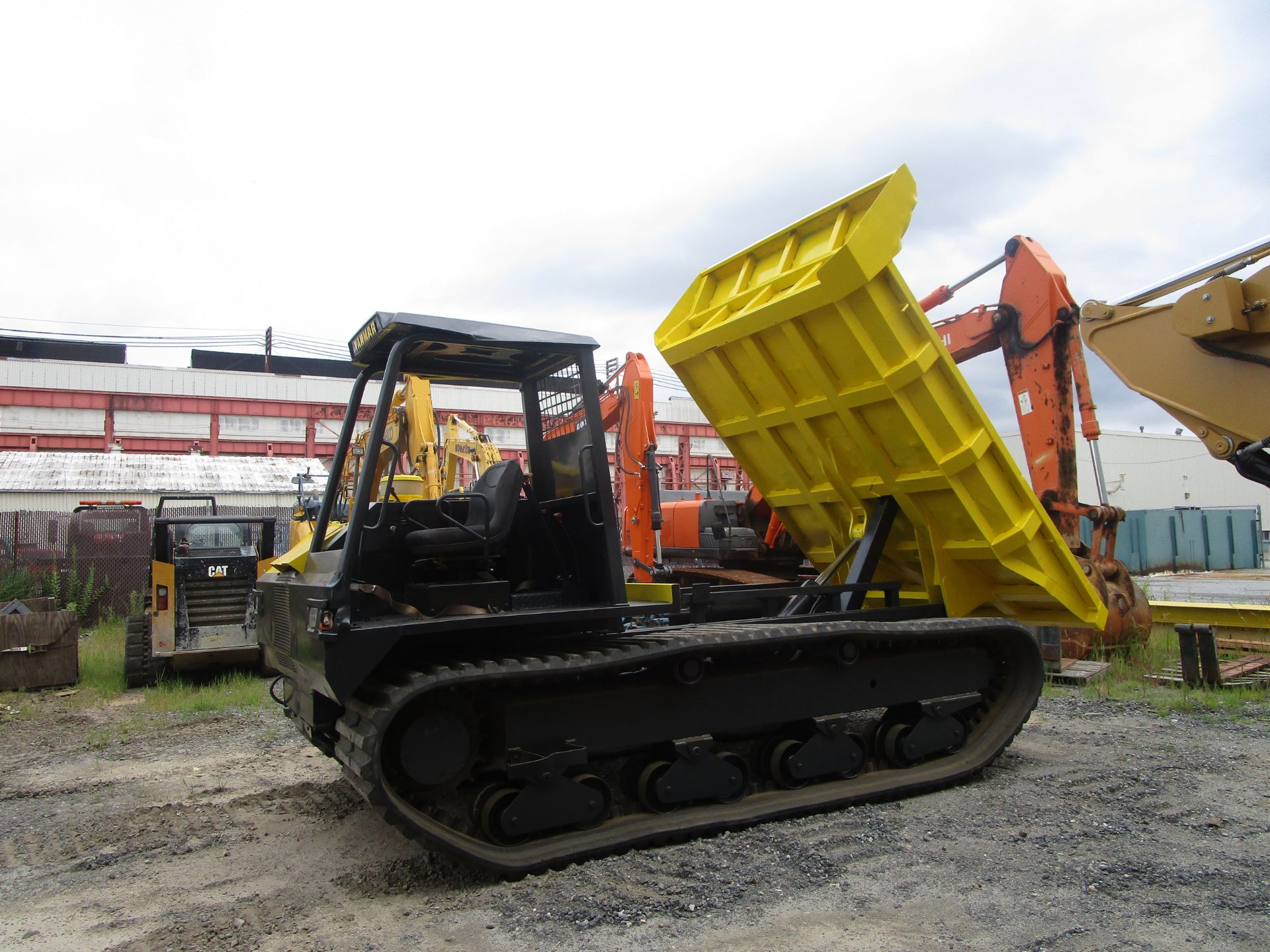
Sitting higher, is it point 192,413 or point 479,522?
point 192,413

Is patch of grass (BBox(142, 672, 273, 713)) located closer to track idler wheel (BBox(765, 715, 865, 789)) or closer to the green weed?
track idler wheel (BBox(765, 715, 865, 789))

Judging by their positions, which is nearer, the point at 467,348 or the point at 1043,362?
the point at 467,348

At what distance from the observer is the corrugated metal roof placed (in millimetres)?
22297

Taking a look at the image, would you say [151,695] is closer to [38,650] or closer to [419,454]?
[38,650]

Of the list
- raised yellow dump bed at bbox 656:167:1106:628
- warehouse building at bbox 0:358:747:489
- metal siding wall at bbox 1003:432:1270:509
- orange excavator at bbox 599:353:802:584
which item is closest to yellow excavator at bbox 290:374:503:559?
orange excavator at bbox 599:353:802:584

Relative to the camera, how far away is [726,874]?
3.81m

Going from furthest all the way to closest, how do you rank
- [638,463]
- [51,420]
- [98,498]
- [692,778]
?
1. [51,420]
2. [98,498]
3. [638,463]
4. [692,778]

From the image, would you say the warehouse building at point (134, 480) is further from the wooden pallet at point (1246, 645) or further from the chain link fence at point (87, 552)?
the wooden pallet at point (1246, 645)

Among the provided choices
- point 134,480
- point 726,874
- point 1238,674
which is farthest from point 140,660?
point 134,480

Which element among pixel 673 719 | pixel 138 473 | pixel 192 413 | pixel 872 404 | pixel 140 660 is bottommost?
pixel 140 660

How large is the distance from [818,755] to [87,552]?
15238mm

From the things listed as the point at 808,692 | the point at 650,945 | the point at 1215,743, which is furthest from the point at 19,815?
the point at 1215,743

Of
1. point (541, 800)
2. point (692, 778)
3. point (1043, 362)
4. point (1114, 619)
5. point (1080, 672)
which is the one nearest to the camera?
point (541, 800)

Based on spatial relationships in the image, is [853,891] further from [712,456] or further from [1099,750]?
[712,456]
